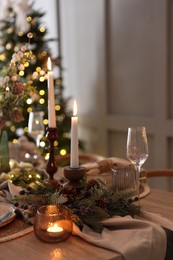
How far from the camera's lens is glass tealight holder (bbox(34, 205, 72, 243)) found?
1.07m

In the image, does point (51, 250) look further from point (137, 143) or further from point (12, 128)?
point (12, 128)

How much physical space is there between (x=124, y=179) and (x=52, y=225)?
363mm

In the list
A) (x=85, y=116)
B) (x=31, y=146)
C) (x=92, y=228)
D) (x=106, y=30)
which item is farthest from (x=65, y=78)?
(x=92, y=228)

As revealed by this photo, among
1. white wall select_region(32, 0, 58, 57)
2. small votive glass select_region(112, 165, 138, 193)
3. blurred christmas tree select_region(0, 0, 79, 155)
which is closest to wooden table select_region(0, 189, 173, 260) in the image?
small votive glass select_region(112, 165, 138, 193)

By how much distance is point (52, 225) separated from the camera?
108cm

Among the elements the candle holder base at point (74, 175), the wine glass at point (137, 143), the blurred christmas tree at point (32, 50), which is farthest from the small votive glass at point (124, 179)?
the blurred christmas tree at point (32, 50)

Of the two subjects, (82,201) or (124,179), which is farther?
(124,179)

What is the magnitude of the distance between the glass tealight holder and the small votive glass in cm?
32

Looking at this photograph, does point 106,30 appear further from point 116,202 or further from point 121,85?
point 116,202

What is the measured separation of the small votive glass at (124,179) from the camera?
1.36m

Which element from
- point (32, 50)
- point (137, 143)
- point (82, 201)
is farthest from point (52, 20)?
point (82, 201)

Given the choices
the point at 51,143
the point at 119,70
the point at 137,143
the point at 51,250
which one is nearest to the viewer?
the point at 51,250

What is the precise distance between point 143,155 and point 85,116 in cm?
240

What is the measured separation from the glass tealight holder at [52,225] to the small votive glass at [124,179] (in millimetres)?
319
